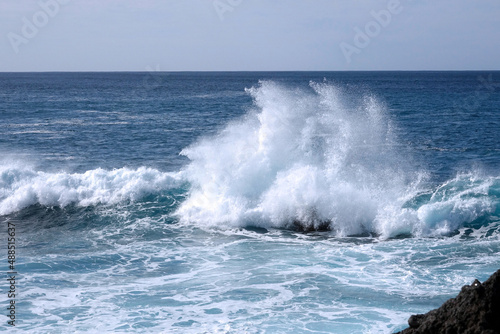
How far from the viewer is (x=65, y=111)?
159 feet

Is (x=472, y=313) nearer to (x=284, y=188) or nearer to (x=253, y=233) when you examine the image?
(x=253, y=233)

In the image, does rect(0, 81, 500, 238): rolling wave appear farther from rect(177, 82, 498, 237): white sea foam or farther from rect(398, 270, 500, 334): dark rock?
rect(398, 270, 500, 334): dark rock

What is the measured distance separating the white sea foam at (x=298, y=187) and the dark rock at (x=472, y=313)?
389 inches

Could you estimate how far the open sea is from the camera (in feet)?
33.4

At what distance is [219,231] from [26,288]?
19.6ft

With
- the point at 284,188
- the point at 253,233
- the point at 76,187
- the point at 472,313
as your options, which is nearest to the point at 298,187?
the point at 284,188

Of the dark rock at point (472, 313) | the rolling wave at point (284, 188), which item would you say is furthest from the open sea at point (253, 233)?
the dark rock at point (472, 313)

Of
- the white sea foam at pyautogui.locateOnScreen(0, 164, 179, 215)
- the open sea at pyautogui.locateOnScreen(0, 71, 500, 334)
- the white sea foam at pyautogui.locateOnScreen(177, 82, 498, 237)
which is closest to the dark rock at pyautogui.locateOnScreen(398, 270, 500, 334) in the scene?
the open sea at pyautogui.locateOnScreen(0, 71, 500, 334)

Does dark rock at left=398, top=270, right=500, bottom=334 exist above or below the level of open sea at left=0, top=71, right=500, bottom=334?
above

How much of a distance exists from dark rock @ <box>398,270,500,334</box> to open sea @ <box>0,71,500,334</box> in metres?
3.88

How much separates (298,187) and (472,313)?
12.0 metres

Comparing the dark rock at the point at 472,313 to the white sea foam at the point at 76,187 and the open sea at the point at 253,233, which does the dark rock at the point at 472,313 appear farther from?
A: the white sea foam at the point at 76,187

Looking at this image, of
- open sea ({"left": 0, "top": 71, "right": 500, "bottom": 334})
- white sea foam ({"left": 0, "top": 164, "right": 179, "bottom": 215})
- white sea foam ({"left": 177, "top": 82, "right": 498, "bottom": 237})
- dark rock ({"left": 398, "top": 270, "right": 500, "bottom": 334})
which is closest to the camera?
dark rock ({"left": 398, "top": 270, "right": 500, "bottom": 334})

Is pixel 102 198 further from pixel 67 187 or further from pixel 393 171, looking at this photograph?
pixel 393 171
